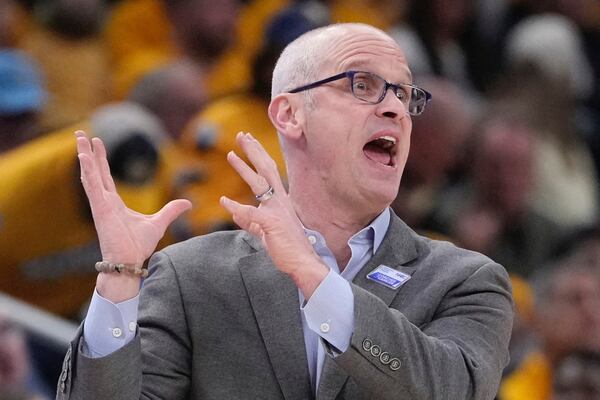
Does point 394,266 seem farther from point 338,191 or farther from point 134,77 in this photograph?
point 134,77

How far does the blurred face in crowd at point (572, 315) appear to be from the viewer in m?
5.22

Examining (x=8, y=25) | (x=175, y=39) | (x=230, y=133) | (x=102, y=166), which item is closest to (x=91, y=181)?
(x=102, y=166)

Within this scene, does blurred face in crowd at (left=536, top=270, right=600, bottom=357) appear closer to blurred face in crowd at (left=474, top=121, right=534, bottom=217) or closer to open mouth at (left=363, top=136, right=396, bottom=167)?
blurred face in crowd at (left=474, top=121, right=534, bottom=217)

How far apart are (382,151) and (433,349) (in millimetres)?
487

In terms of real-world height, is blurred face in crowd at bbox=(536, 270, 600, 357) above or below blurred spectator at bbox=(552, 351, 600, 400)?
above

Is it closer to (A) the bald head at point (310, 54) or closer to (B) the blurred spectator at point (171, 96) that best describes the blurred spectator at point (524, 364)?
A: (B) the blurred spectator at point (171, 96)

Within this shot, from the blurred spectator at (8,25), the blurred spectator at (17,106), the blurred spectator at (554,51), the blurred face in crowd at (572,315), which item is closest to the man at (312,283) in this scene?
the blurred face in crowd at (572,315)

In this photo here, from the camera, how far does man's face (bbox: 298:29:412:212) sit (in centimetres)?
283

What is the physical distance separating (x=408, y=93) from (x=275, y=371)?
2.05 feet

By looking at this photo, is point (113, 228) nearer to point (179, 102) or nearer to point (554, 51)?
point (179, 102)

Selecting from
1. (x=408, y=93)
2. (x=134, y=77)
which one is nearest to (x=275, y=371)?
(x=408, y=93)

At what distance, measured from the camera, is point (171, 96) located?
593 cm

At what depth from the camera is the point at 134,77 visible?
643 centimetres

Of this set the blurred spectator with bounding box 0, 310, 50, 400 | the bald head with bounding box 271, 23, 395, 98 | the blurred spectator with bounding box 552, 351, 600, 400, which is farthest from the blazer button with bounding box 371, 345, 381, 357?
the blurred spectator with bounding box 552, 351, 600, 400
